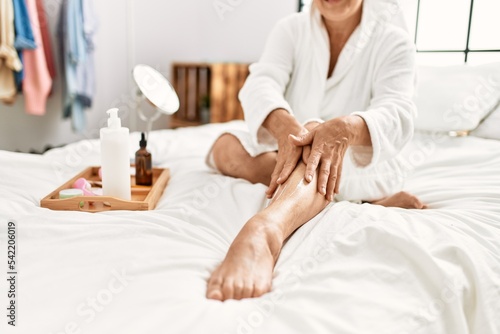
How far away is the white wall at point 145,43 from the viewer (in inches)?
114

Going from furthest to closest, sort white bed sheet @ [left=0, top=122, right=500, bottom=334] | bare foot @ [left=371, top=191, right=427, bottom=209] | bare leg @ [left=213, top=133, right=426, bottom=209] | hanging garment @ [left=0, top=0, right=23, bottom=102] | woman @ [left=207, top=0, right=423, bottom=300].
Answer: hanging garment @ [left=0, top=0, right=23, bottom=102] < bare leg @ [left=213, top=133, right=426, bottom=209] < bare foot @ [left=371, top=191, right=427, bottom=209] < woman @ [left=207, top=0, right=423, bottom=300] < white bed sheet @ [left=0, top=122, right=500, bottom=334]

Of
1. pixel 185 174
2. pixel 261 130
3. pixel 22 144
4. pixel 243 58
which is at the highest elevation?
pixel 243 58

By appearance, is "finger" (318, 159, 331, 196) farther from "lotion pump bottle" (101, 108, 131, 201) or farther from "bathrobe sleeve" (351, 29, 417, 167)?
"lotion pump bottle" (101, 108, 131, 201)

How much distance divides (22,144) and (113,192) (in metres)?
2.20

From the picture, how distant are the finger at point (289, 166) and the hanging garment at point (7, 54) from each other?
1.97 metres

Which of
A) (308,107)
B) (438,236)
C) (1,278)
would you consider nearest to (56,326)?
(1,278)

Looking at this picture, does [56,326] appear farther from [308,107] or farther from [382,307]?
[308,107]

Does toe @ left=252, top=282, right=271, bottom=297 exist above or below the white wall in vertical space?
below

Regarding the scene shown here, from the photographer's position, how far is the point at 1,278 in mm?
613

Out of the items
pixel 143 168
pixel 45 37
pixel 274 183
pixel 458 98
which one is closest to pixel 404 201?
pixel 274 183

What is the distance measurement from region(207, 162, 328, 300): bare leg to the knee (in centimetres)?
29

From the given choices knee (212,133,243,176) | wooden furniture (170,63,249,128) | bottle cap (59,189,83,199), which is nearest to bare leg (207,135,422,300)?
knee (212,133,243,176)

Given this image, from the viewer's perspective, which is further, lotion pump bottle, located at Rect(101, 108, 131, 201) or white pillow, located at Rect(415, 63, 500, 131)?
white pillow, located at Rect(415, 63, 500, 131)

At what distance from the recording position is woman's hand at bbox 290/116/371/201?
0.90m
